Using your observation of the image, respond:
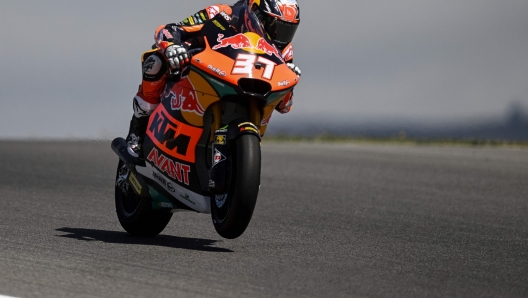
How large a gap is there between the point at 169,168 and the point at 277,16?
1299 millimetres

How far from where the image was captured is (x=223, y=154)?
5371 mm

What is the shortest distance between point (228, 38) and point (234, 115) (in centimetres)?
52

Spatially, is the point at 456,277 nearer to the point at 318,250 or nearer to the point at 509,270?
the point at 509,270

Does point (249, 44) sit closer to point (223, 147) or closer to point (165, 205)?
point (223, 147)

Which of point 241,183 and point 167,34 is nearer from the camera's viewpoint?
point 241,183

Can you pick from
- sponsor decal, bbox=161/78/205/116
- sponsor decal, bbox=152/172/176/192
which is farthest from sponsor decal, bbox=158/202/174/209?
sponsor decal, bbox=161/78/205/116

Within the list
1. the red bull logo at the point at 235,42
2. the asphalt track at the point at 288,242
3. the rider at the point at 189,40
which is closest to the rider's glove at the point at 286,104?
the rider at the point at 189,40

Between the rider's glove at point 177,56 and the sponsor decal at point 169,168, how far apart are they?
0.71m

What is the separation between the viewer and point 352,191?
11.0 m

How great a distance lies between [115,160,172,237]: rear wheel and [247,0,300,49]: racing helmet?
162 cm

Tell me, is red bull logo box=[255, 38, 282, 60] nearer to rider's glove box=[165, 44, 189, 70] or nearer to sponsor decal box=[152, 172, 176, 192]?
rider's glove box=[165, 44, 189, 70]

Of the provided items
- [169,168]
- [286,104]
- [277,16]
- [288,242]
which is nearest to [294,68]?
[286,104]

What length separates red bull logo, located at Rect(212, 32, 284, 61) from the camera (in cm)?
551

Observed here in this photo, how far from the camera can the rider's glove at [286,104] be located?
240 inches
